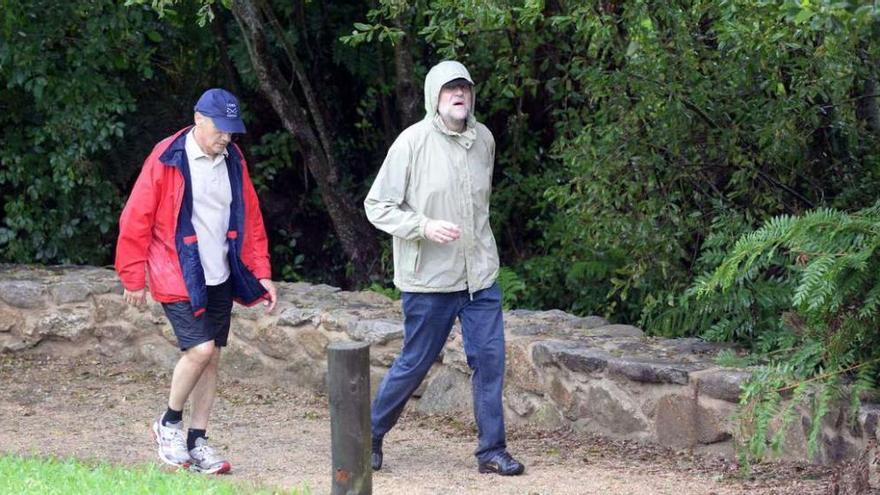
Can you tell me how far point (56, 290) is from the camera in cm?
897

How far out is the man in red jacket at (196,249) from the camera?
20.0 feet

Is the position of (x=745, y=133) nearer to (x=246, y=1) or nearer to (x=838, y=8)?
(x=838, y=8)

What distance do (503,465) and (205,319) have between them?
1525 millimetres

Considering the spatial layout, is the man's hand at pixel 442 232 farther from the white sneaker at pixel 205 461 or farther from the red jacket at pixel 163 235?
the white sneaker at pixel 205 461

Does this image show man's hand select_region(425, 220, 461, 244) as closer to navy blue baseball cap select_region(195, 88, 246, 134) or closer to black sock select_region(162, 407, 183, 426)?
navy blue baseball cap select_region(195, 88, 246, 134)

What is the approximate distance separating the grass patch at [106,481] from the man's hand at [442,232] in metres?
1.20

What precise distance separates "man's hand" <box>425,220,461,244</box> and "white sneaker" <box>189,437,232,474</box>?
5.06ft

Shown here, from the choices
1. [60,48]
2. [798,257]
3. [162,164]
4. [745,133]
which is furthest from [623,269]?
[60,48]

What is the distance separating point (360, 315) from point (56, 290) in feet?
7.35

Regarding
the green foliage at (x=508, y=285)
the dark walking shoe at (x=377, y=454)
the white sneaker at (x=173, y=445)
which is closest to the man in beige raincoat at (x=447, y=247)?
the dark walking shoe at (x=377, y=454)

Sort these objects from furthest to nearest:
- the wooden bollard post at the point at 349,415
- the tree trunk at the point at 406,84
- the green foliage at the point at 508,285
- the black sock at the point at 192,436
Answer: the tree trunk at the point at 406,84
the green foliage at the point at 508,285
the black sock at the point at 192,436
the wooden bollard post at the point at 349,415

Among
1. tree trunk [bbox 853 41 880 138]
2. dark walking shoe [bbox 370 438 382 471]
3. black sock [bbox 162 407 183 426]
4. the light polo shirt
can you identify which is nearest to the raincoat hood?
the light polo shirt

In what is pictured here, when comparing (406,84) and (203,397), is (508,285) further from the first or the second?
(203,397)

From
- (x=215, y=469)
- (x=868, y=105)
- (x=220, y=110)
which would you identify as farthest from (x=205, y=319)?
(x=868, y=105)
